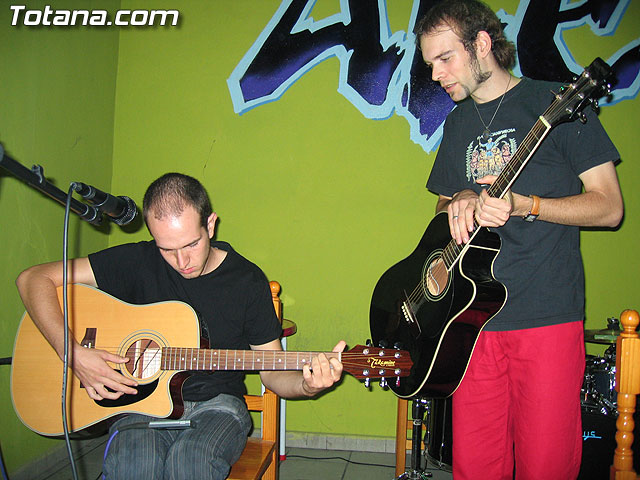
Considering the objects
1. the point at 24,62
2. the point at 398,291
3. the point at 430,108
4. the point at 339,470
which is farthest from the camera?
the point at 430,108

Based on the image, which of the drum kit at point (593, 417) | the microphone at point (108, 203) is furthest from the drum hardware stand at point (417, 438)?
the microphone at point (108, 203)

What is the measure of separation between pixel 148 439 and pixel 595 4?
329 cm

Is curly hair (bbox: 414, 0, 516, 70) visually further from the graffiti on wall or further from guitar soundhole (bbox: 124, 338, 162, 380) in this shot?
guitar soundhole (bbox: 124, 338, 162, 380)

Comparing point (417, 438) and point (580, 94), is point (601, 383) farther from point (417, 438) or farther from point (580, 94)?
point (580, 94)

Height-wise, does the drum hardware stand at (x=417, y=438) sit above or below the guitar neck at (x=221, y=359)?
below

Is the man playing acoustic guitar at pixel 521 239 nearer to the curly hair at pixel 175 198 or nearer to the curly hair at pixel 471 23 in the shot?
the curly hair at pixel 471 23

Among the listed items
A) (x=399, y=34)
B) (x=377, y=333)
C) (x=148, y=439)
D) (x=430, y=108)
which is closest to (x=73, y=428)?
(x=148, y=439)

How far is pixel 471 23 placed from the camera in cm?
176

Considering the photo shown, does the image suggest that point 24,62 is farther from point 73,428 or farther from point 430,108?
point 430,108

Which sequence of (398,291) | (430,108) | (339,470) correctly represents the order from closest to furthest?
(398,291)
(339,470)
(430,108)

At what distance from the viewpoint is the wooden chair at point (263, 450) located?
1.73 m

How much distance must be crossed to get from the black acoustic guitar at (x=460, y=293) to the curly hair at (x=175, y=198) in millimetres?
851

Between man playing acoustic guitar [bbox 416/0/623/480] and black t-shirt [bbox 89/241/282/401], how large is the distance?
80cm

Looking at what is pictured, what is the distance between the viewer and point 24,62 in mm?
2527
